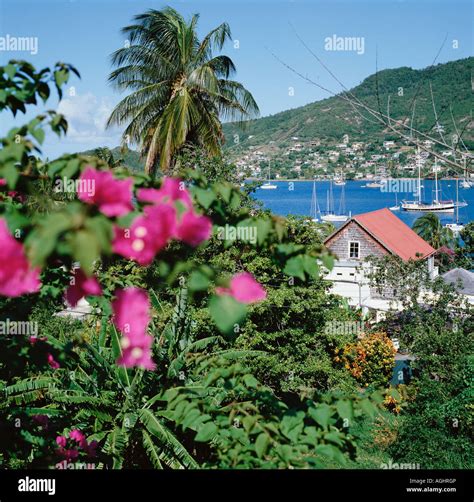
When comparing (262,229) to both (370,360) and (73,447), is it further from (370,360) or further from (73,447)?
(370,360)

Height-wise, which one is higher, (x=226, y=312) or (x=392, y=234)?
Result: (x=392, y=234)

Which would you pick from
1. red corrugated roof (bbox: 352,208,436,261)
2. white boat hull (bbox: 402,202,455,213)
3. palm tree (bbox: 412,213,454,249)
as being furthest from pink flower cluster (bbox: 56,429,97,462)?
white boat hull (bbox: 402,202,455,213)

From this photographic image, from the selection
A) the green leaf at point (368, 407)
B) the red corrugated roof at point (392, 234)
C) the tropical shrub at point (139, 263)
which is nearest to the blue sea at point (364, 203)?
the red corrugated roof at point (392, 234)

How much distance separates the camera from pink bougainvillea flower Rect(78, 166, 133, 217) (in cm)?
133

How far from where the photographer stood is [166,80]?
16.8 meters

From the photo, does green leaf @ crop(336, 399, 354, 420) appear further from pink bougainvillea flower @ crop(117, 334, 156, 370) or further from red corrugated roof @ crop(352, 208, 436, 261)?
red corrugated roof @ crop(352, 208, 436, 261)

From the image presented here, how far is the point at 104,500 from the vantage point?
7.61 ft

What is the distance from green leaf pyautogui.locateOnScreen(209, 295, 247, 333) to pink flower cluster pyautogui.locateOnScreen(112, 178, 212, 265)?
0.19m

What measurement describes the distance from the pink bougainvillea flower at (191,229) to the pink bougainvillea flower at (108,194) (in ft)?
0.50

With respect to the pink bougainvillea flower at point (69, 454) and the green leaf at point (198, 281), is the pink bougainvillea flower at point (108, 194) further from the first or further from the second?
the pink bougainvillea flower at point (69, 454)

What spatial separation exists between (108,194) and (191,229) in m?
0.24

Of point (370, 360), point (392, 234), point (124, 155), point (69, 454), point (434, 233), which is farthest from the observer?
point (434, 233)

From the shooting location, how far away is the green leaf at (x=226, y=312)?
1.26 m

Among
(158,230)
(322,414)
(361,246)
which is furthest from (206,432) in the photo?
(361,246)
